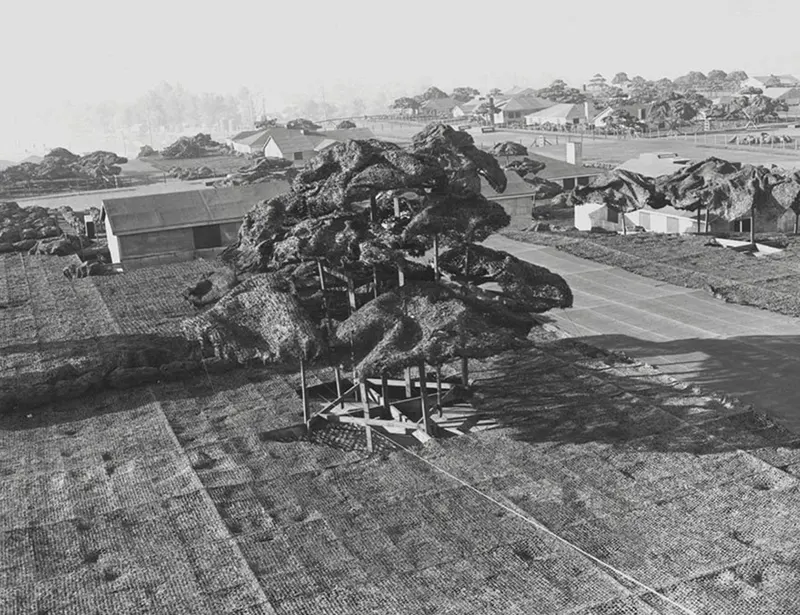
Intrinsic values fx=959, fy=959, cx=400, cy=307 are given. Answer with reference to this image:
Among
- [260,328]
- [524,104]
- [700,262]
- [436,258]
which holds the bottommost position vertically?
[700,262]

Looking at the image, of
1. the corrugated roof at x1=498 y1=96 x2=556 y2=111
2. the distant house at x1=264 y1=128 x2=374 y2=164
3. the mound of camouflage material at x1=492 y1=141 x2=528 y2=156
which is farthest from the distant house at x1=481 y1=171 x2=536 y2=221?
the corrugated roof at x1=498 y1=96 x2=556 y2=111

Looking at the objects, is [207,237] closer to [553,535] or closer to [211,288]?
[211,288]

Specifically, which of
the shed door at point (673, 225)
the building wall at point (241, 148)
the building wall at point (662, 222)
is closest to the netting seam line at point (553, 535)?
the building wall at point (662, 222)

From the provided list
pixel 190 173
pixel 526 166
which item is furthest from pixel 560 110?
pixel 526 166

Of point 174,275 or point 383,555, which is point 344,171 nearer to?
point 383,555

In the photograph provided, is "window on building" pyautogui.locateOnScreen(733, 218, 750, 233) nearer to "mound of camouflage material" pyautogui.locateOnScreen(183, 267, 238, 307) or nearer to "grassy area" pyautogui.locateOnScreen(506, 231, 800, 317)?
"grassy area" pyautogui.locateOnScreen(506, 231, 800, 317)

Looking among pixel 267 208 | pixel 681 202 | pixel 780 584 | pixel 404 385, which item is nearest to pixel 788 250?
pixel 681 202
